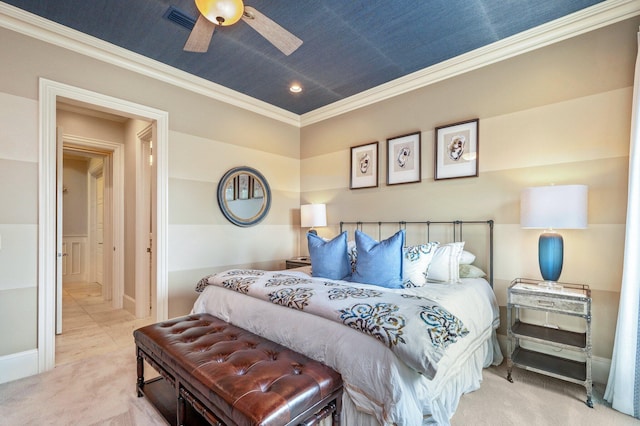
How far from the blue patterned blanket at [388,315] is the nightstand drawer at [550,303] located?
3.28 ft

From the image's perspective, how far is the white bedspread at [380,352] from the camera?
4.56 feet

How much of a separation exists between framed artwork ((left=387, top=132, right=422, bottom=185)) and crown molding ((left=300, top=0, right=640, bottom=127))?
0.57 meters

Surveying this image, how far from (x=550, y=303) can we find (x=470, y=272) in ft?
2.03

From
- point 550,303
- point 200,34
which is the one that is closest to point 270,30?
point 200,34

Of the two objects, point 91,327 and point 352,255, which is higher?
point 352,255

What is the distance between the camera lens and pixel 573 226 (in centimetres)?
212

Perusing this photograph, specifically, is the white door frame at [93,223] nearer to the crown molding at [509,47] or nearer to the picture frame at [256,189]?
the picture frame at [256,189]

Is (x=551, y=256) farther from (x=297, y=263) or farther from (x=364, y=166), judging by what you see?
(x=297, y=263)

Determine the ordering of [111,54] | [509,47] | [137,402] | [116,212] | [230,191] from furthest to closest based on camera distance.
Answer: [116,212], [230,191], [111,54], [509,47], [137,402]

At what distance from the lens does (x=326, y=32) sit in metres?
2.54

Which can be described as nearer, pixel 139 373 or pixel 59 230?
pixel 139 373

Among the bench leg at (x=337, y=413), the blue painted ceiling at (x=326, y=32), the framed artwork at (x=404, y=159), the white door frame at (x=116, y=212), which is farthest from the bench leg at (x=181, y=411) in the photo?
the white door frame at (x=116, y=212)

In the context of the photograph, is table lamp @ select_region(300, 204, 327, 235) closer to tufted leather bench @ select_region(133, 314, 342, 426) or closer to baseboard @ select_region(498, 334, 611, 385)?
tufted leather bench @ select_region(133, 314, 342, 426)

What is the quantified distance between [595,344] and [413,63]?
9.67ft
